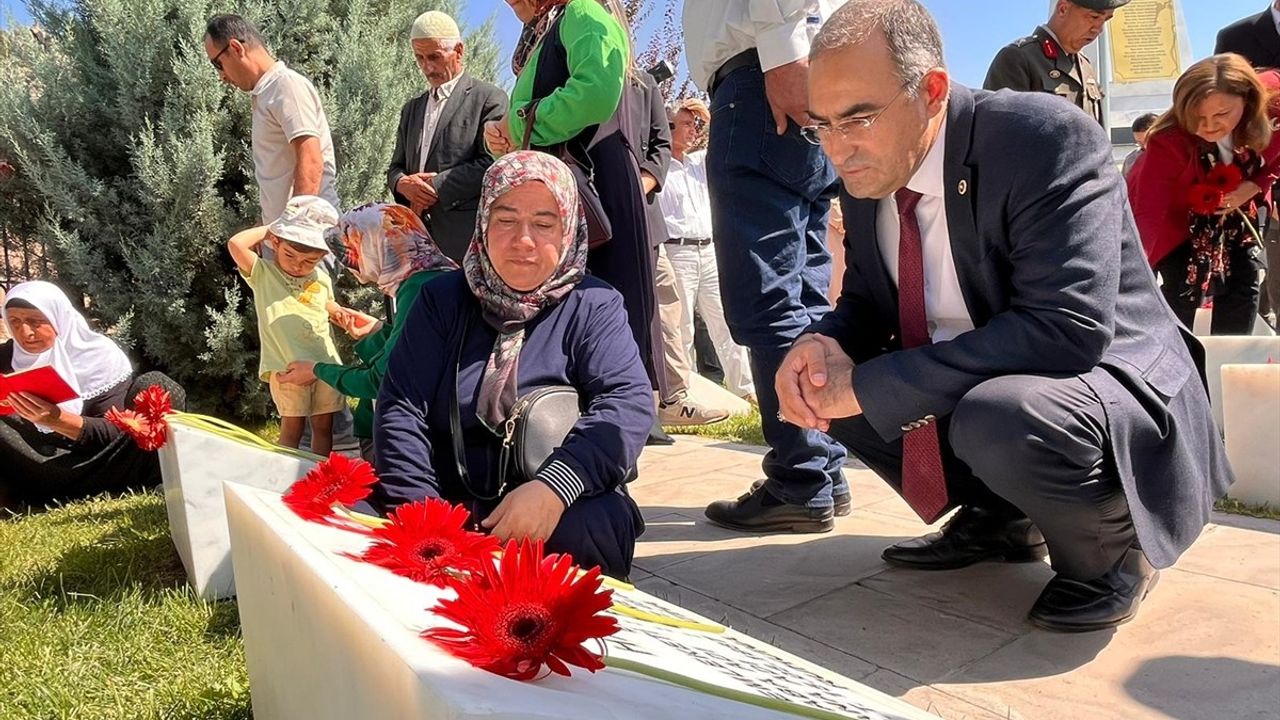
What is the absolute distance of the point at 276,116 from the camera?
452cm

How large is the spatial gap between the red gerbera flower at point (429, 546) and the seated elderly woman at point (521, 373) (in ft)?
1.66

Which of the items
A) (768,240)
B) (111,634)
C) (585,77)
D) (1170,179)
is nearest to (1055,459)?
(768,240)

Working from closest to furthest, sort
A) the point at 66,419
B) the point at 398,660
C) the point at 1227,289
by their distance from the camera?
the point at 398,660 → the point at 66,419 → the point at 1227,289

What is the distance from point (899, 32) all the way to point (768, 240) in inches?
38.9

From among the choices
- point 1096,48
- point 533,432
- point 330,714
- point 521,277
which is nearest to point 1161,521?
point 533,432

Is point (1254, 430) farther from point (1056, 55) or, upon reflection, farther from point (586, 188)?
point (586, 188)

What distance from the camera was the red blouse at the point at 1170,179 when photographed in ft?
14.8

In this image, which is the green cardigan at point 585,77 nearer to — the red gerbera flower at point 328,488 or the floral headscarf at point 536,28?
the floral headscarf at point 536,28

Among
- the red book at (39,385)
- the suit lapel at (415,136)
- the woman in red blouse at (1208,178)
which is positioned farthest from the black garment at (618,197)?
the woman in red blouse at (1208,178)

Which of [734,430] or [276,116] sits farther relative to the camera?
[734,430]

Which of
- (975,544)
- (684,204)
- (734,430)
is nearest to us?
(975,544)

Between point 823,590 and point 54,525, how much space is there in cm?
318

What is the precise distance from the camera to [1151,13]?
12.9 metres

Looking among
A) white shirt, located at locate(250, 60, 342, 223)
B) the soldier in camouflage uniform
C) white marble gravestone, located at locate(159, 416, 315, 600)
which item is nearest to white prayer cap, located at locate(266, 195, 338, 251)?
white shirt, located at locate(250, 60, 342, 223)
